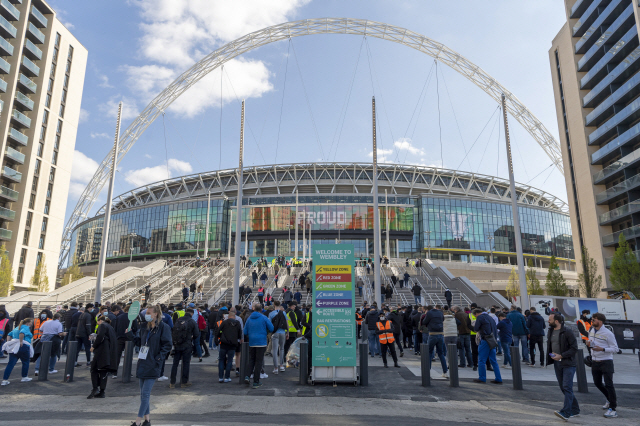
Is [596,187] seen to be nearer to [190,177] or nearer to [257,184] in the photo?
[257,184]

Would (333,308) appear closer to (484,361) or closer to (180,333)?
(180,333)

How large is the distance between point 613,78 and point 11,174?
2896 inches

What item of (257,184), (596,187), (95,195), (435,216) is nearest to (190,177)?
(257,184)

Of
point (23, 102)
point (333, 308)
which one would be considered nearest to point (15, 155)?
point (23, 102)

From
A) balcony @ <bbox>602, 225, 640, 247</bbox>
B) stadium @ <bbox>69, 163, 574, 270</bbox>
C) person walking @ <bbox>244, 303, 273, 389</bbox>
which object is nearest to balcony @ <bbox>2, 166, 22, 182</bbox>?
stadium @ <bbox>69, 163, 574, 270</bbox>

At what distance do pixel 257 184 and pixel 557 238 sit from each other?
62.5m

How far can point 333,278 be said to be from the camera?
10.5 meters

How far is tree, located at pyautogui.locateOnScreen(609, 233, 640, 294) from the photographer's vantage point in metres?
41.1

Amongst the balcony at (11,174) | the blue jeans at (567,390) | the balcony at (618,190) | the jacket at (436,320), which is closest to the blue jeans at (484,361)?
the jacket at (436,320)

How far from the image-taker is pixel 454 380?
33.2 feet

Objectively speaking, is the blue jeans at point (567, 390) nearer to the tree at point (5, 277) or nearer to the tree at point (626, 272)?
the tree at point (626, 272)

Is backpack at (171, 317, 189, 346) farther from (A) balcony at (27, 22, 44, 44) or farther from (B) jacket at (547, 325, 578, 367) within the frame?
(A) balcony at (27, 22, 44, 44)

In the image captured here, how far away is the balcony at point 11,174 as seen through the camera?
5378 centimetres

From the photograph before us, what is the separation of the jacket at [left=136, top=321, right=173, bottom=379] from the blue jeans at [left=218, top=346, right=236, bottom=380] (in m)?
3.41
